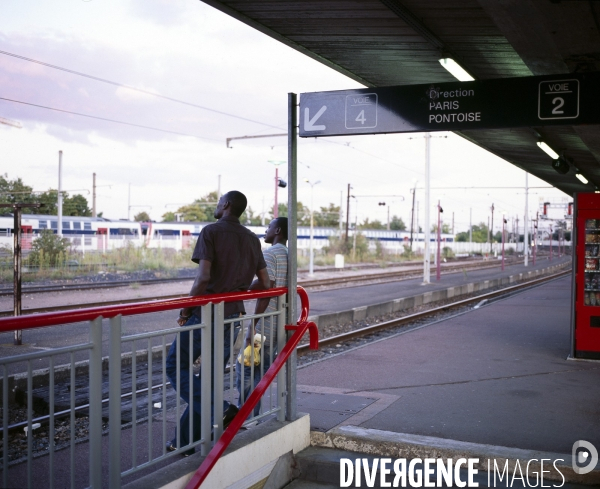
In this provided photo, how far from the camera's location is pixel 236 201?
17.6 feet

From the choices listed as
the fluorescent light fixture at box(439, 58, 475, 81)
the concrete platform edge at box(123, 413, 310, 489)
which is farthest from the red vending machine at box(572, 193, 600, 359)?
the concrete platform edge at box(123, 413, 310, 489)

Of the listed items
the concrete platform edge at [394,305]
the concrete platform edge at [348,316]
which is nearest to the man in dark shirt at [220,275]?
Answer: the concrete platform edge at [348,316]

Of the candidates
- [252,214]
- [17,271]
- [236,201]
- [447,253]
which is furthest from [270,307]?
[252,214]

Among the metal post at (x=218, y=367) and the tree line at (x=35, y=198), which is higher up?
the tree line at (x=35, y=198)

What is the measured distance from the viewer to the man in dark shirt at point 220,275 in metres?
4.55

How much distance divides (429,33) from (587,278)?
5358mm

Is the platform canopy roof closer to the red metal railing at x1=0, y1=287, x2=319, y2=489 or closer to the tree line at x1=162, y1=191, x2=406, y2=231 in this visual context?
the red metal railing at x1=0, y1=287, x2=319, y2=489

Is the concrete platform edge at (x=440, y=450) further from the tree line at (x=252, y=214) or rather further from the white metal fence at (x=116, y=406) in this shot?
the tree line at (x=252, y=214)

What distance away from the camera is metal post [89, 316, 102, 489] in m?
3.45

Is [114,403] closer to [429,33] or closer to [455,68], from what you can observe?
[429,33]

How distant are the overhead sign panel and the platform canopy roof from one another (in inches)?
20.0

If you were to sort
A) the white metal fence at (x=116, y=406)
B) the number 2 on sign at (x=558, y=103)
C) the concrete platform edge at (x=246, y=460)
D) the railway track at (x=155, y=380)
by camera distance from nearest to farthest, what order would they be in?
the white metal fence at (x=116, y=406)
the concrete platform edge at (x=246, y=460)
the number 2 on sign at (x=558, y=103)
the railway track at (x=155, y=380)

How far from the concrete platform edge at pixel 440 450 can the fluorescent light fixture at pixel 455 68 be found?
12.0ft

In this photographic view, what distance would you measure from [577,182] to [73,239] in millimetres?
27260
